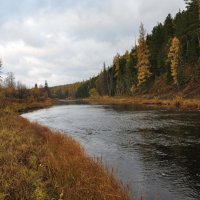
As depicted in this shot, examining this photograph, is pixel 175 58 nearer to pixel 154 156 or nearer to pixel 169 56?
pixel 169 56

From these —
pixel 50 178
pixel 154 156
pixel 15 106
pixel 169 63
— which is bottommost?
pixel 154 156

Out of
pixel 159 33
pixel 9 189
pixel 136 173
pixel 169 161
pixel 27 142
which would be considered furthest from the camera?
pixel 159 33

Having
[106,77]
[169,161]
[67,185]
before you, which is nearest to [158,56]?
[106,77]

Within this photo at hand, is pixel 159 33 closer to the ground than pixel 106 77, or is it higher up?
higher up

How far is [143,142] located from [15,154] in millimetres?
8841

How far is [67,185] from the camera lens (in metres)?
8.52

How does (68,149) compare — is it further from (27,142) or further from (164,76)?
(164,76)

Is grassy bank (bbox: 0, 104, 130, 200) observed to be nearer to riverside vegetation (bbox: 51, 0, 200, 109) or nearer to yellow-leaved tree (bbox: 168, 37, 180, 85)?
riverside vegetation (bbox: 51, 0, 200, 109)

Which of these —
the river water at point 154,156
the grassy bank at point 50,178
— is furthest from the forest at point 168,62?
the grassy bank at point 50,178

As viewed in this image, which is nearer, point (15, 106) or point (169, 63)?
point (15, 106)

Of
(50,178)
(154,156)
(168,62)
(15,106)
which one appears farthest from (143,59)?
(50,178)

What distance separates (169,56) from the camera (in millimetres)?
61781

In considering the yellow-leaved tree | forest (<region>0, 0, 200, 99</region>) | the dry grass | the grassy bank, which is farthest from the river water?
the yellow-leaved tree

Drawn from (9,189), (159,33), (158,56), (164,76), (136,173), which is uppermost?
(159,33)
